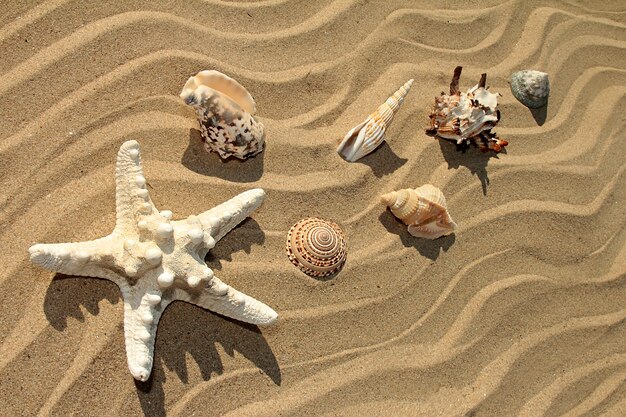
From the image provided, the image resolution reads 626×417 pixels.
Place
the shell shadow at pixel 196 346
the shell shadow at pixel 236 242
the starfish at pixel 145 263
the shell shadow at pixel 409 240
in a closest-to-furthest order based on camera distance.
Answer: the starfish at pixel 145 263 < the shell shadow at pixel 196 346 < the shell shadow at pixel 236 242 < the shell shadow at pixel 409 240

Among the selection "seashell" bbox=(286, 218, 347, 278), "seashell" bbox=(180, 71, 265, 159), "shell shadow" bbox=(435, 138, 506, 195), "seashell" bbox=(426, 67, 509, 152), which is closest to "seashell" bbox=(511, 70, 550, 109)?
"seashell" bbox=(426, 67, 509, 152)

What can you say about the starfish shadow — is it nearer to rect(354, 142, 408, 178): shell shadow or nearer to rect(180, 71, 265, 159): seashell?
rect(180, 71, 265, 159): seashell

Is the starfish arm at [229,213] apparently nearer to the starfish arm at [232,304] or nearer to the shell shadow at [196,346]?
the starfish arm at [232,304]

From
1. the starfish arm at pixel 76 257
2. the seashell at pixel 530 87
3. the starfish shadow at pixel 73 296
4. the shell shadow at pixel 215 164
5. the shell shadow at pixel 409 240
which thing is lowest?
the starfish shadow at pixel 73 296

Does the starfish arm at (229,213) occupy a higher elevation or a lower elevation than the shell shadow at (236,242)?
higher

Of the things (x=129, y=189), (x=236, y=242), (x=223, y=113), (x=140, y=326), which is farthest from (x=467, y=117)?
(x=140, y=326)

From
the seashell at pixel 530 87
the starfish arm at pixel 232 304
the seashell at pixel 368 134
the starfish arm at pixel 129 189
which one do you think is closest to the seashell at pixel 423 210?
the seashell at pixel 368 134
